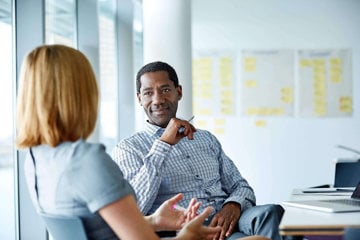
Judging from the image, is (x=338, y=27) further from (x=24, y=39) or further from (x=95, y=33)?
(x=24, y=39)

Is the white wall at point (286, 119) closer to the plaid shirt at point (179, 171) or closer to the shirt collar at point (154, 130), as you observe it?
the plaid shirt at point (179, 171)

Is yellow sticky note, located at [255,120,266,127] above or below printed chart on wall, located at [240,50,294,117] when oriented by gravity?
below

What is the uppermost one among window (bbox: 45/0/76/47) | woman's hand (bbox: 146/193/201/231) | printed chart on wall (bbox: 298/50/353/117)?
window (bbox: 45/0/76/47)

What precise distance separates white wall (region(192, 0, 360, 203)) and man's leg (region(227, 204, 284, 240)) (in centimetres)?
274

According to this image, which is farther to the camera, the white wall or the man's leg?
the white wall

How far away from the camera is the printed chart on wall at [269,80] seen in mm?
5215

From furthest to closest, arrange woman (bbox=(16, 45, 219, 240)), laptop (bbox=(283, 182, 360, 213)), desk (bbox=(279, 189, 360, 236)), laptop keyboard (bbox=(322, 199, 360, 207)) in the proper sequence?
laptop keyboard (bbox=(322, 199, 360, 207)) → laptop (bbox=(283, 182, 360, 213)) → desk (bbox=(279, 189, 360, 236)) → woman (bbox=(16, 45, 219, 240))

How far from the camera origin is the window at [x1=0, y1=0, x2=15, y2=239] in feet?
9.56

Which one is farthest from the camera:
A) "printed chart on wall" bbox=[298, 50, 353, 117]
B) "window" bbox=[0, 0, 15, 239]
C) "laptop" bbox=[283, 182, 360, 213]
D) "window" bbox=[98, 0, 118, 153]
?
"printed chart on wall" bbox=[298, 50, 353, 117]

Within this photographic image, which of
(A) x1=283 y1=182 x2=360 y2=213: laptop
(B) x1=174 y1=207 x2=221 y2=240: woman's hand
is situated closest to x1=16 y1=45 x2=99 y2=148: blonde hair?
(B) x1=174 y1=207 x2=221 y2=240: woman's hand

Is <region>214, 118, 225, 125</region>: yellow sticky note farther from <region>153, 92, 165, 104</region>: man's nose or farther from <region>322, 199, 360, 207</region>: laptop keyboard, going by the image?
<region>322, 199, 360, 207</region>: laptop keyboard

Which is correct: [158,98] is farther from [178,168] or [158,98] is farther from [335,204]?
[335,204]

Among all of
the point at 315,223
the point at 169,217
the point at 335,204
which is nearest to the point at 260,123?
the point at 335,204

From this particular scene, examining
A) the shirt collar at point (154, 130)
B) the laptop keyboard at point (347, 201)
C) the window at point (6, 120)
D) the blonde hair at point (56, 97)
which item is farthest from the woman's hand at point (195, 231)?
the window at point (6, 120)
